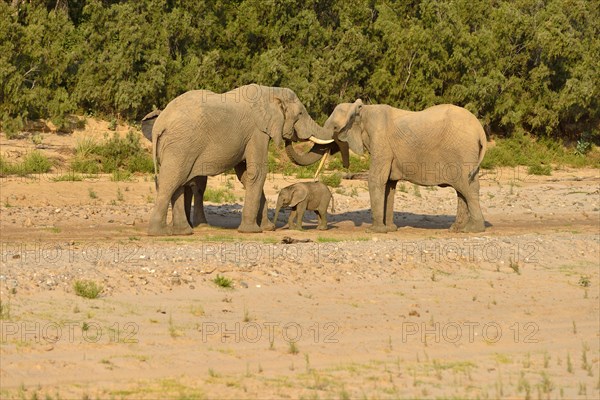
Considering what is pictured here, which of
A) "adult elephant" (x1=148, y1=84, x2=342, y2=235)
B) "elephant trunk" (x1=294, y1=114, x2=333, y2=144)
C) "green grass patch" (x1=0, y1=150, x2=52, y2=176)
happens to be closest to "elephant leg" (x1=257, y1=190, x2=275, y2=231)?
"adult elephant" (x1=148, y1=84, x2=342, y2=235)

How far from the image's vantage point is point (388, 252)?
48.5 feet

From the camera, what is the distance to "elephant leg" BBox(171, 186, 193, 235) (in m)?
17.3

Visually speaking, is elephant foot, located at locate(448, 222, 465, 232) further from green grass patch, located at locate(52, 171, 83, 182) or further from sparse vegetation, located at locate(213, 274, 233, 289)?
green grass patch, located at locate(52, 171, 83, 182)

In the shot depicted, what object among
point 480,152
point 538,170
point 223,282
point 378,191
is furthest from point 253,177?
point 538,170

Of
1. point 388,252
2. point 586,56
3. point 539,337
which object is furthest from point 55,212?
point 586,56

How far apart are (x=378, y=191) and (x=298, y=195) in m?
1.22

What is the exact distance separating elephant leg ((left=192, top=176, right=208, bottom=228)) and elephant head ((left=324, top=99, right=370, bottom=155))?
86.4 inches

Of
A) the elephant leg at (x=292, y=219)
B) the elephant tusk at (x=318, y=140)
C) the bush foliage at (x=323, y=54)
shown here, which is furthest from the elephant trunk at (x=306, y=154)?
the bush foliage at (x=323, y=54)

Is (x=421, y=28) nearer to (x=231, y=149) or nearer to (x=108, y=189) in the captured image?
(x=108, y=189)

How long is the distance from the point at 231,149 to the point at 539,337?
6.91m

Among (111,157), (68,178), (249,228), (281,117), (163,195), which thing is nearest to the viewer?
(163,195)

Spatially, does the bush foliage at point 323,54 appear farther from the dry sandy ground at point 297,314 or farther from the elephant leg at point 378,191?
the elephant leg at point 378,191

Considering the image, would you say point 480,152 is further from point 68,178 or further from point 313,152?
point 68,178

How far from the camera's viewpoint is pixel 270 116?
17844 mm
